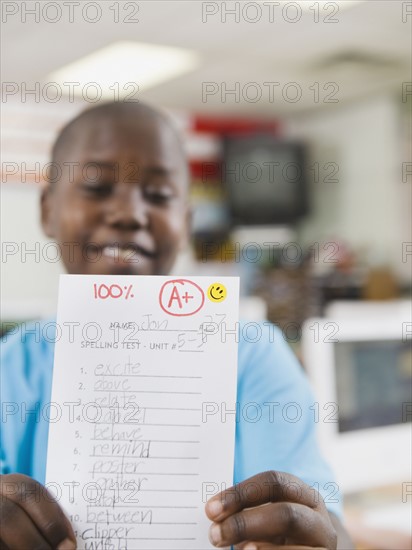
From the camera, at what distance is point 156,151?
71 cm

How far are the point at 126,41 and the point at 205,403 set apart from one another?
2.25 metres

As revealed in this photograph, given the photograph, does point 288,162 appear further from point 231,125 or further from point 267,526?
point 267,526

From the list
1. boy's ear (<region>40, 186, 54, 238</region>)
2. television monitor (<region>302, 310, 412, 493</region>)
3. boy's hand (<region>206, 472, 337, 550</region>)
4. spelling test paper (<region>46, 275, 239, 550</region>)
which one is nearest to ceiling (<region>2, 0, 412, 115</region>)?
television monitor (<region>302, 310, 412, 493</region>)

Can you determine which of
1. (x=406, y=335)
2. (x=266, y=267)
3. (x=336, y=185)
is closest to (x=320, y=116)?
(x=336, y=185)

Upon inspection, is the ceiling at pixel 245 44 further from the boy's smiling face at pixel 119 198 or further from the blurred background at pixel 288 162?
the boy's smiling face at pixel 119 198

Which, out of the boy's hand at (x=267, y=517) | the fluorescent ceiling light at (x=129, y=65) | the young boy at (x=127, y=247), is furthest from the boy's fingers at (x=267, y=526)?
the fluorescent ceiling light at (x=129, y=65)

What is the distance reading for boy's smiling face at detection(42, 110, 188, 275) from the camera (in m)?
0.69

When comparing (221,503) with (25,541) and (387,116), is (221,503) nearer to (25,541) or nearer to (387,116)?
(25,541)

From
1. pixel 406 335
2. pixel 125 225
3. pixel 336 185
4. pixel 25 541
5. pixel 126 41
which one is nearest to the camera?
pixel 25 541

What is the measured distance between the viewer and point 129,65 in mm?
2867

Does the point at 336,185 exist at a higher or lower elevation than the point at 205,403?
higher

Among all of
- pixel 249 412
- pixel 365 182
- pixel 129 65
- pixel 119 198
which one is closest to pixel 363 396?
pixel 249 412

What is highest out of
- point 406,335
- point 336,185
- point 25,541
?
point 336,185

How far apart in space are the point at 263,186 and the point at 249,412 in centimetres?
333
